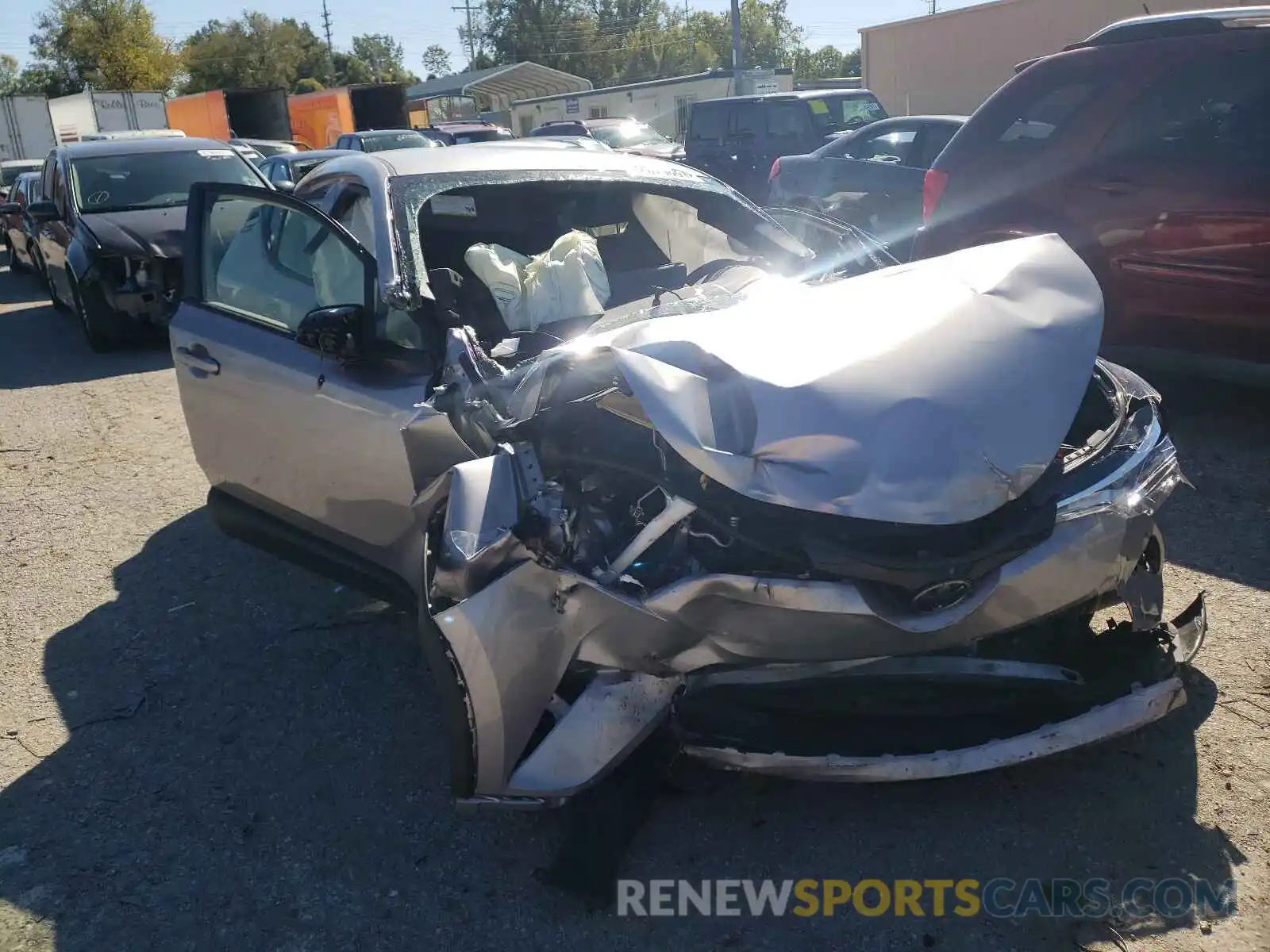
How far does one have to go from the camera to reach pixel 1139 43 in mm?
5293

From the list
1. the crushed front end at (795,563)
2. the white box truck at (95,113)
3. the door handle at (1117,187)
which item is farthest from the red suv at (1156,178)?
the white box truck at (95,113)

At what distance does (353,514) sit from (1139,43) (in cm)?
462

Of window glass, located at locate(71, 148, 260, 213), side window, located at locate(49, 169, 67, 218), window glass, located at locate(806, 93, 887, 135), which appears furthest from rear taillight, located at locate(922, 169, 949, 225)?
window glass, located at locate(806, 93, 887, 135)

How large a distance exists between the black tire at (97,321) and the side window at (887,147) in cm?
741

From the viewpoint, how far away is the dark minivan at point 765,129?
49.5 ft

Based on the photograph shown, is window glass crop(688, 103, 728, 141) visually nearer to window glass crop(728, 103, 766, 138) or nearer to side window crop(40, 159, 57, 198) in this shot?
window glass crop(728, 103, 766, 138)

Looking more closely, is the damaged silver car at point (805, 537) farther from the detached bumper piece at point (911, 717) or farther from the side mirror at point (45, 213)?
the side mirror at point (45, 213)

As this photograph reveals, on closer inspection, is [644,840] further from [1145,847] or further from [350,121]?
[350,121]

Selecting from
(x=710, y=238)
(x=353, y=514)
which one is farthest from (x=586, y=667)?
(x=710, y=238)

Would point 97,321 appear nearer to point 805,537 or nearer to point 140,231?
point 140,231

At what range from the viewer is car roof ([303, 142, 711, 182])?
3.79m

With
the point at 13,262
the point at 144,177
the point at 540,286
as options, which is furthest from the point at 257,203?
the point at 13,262

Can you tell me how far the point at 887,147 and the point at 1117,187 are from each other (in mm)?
6110

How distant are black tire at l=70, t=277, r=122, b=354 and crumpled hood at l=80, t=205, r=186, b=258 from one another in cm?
47
